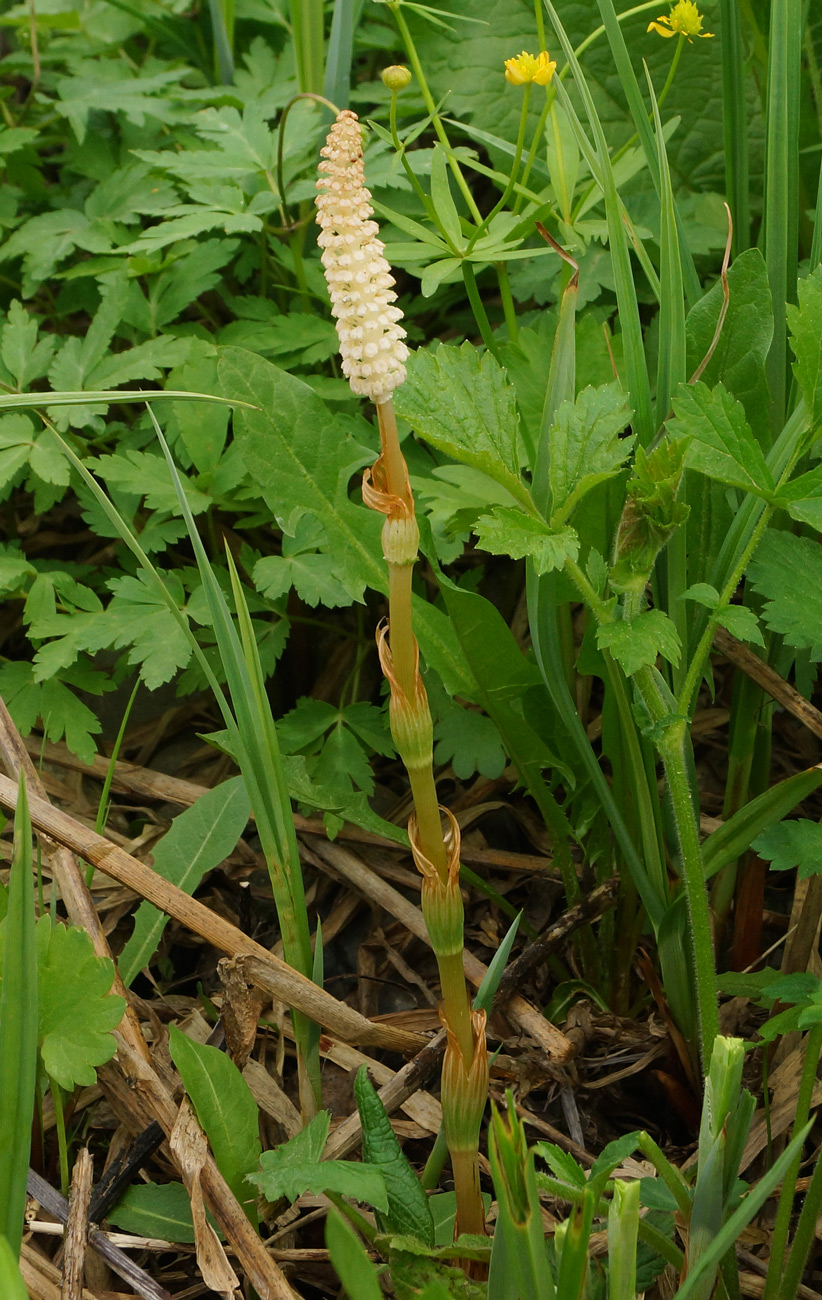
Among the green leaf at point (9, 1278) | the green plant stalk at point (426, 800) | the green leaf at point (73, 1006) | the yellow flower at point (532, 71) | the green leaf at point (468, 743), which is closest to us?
the green leaf at point (9, 1278)

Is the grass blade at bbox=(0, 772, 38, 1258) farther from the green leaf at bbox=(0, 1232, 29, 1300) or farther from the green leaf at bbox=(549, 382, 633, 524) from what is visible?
the green leaf at bbox=(549, 382, 633, 524)

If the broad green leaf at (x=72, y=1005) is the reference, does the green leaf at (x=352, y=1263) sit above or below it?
above

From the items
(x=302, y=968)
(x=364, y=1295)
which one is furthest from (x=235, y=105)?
(x=364, y=1295)

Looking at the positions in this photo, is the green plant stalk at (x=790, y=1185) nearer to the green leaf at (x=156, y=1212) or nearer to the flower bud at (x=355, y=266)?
the green leaf at (x=156, y=1212)

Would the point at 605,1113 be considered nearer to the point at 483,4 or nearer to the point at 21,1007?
the point at 21,1007

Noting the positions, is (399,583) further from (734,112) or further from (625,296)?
(734,112)

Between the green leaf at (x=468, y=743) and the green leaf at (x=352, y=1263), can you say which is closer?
the green leaf at (x=352, y=1263)

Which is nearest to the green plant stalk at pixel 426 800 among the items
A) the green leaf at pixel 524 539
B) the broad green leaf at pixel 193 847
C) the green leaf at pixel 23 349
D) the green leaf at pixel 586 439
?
the green leaf at pixel 524 539
